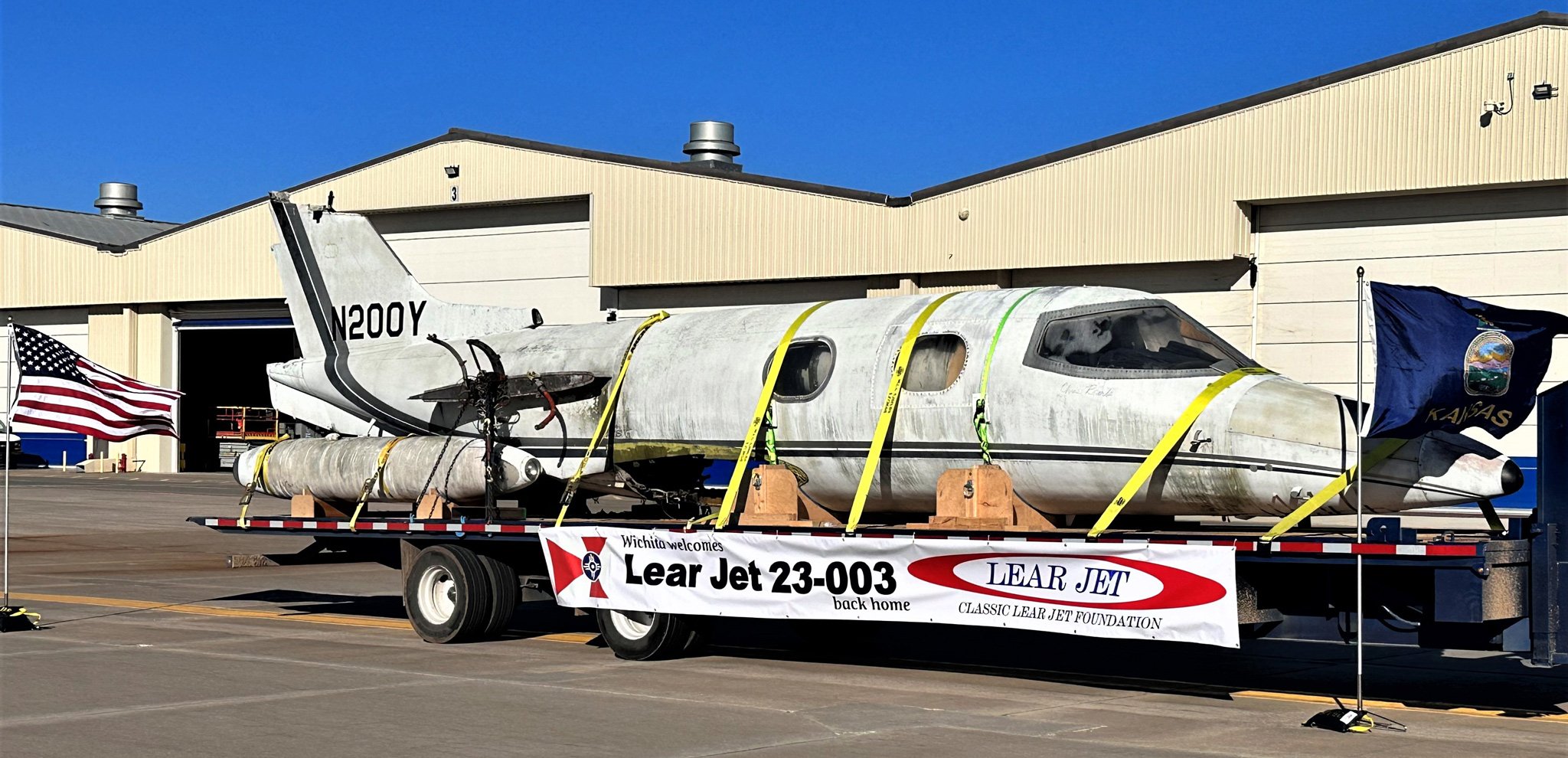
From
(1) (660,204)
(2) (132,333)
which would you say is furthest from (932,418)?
(2) (132,333)

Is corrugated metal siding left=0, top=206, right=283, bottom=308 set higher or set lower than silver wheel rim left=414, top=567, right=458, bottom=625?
higher

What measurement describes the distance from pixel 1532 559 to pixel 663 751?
18.3ft

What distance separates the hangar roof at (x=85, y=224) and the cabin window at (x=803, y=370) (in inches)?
2275

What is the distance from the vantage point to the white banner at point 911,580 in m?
11.0

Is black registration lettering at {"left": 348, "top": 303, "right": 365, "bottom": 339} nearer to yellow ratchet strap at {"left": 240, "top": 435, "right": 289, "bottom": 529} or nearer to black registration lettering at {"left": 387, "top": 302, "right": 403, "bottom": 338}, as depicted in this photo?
black registration lettering at {"left": 387, "top": 302, "right": 403, "bottom": 338}

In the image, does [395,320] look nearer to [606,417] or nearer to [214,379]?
[606,417]

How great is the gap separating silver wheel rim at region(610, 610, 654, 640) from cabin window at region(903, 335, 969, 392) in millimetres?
3070

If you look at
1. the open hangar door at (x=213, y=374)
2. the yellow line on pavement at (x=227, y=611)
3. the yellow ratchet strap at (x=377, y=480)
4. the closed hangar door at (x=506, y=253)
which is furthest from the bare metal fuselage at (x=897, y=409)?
the open hangar door at (x=213, y=374)

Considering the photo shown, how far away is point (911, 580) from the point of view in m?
12.2

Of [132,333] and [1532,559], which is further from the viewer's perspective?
[132,333]

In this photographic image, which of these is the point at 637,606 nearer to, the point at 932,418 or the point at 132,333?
the point at 932,418

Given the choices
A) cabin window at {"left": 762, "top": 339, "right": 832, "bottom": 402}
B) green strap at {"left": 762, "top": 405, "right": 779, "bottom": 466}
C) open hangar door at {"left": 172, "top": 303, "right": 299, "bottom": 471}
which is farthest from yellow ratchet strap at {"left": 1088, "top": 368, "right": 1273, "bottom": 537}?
open hangar door at {"left": 172, "top": 303, "right": 299, "bottom": 471}

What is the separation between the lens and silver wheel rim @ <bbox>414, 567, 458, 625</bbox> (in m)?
15.3

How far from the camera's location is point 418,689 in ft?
39.5
